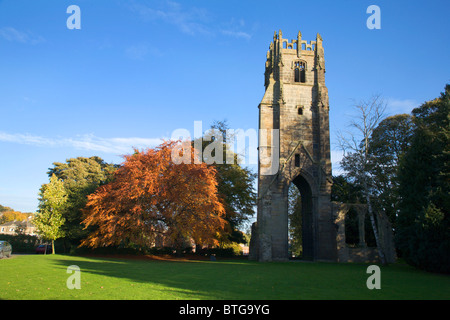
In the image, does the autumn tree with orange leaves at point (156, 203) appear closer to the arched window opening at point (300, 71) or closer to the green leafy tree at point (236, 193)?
the green leafy tree at point (236, 193)

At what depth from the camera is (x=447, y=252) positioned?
15906 mm

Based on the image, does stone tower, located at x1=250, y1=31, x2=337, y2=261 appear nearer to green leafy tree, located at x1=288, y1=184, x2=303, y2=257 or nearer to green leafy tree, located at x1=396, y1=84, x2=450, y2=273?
green leafy tree, located at x1=396, y1=84, x2=450, y2=273

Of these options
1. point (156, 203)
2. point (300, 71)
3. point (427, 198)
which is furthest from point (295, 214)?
point (427, 198)

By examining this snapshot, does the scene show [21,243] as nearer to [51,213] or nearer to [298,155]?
[51,213]

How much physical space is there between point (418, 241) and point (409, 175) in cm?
384

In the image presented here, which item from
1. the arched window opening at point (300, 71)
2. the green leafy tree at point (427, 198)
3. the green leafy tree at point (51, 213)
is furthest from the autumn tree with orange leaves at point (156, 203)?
the green leafy tree at point (427, 198)

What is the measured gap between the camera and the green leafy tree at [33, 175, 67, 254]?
30750mm

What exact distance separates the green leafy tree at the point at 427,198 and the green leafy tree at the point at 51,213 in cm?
2958

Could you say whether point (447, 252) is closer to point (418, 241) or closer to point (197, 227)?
point (418, 241)

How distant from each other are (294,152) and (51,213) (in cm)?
2469

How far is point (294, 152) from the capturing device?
93.0 ft

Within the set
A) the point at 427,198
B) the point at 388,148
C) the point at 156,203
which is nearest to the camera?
the point at 427,198

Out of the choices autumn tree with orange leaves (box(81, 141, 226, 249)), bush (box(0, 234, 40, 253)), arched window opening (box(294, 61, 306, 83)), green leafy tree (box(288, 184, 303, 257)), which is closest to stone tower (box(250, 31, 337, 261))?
arched window opening (box(294, 61, 306, 83))
